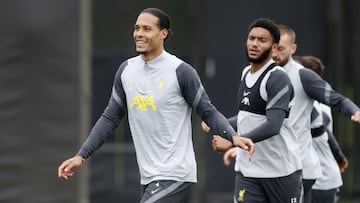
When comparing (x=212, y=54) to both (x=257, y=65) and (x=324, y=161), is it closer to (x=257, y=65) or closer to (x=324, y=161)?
(x=324, y=161)

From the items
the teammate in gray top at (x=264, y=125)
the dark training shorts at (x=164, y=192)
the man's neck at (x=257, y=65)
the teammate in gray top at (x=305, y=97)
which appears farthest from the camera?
the teammate in gray top at (x=305, y=97)

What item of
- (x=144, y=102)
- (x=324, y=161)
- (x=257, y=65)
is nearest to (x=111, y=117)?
(x=144, y=102)

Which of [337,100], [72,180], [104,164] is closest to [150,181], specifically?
[337,100]

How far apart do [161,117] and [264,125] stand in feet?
3.15

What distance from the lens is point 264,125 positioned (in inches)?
343

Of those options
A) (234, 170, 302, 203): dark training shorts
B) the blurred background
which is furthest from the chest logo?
the blurred background

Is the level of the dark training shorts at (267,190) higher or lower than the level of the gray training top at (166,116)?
lower

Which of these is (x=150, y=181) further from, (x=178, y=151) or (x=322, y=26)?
(x=322, y=26)

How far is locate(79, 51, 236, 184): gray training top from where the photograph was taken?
8195mm

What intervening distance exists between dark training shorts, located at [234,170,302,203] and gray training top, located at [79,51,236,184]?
0.88m

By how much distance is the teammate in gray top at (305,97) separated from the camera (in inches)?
375

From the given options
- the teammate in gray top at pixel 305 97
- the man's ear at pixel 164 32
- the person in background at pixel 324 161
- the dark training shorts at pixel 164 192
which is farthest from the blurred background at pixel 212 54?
the dark training shorts at pixel 164 192

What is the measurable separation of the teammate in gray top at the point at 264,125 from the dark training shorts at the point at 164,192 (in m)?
0.71

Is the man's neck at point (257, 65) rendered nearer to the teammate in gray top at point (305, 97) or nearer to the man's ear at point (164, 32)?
the teammate in gray top at point (305, 97)
